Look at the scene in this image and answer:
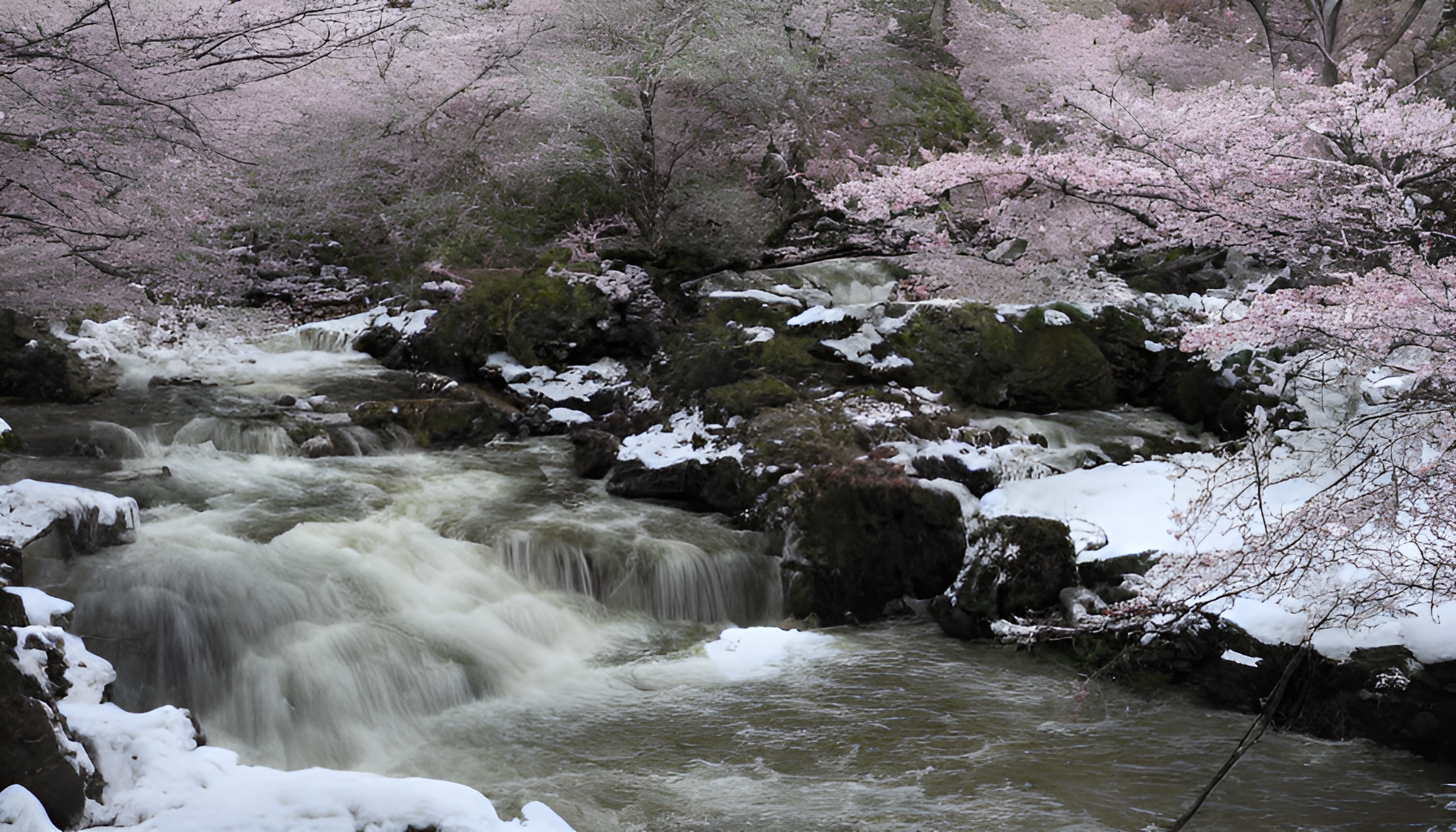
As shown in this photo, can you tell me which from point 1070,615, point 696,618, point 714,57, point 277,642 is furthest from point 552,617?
point 714,57

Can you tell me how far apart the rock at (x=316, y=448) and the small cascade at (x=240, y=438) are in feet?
0.31

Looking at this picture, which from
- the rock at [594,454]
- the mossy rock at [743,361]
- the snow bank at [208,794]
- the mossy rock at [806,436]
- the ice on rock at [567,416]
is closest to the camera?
the snow bank at [208,794]

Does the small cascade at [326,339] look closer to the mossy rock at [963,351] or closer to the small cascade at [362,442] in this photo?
the small cascade at [362,442]

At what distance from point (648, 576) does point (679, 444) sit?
7.85 ft

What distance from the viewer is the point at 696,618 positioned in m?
8.30

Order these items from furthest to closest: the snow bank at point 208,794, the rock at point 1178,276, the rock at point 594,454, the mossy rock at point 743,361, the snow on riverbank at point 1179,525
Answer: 1. the rock at point 1178,276
2. the mossy rock at point 743,361
3. the rock at point 594,454
4. the snow on riverbank at point 1179,525
5. the snow bank at point 208,794

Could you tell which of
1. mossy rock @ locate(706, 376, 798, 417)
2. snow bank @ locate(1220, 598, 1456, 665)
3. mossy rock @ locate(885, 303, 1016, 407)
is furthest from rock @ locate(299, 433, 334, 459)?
snow bank @ locate(1220, 598, 1456, 665)

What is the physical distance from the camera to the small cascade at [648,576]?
831 centimetres

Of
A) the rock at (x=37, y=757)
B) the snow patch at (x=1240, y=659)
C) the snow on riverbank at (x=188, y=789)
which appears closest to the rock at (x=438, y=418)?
the snow on riverbank at (x=188, y=789)

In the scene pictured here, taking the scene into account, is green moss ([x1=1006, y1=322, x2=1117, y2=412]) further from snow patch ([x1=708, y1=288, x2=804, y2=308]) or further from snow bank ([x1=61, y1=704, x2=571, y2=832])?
snow bank ([x1=61, y1=704, x2=571, y2=832])

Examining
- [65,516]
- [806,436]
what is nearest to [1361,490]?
[806,436]

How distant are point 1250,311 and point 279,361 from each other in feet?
41.6

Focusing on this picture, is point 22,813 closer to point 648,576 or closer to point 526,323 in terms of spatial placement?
point 648,576

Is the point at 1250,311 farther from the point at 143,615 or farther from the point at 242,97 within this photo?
the point at 242,97
